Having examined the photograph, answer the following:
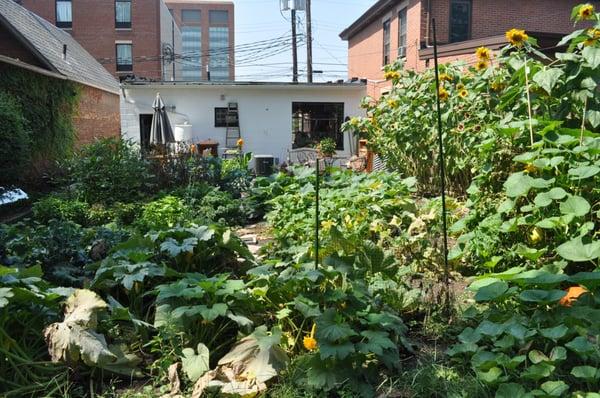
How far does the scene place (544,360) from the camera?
233cm

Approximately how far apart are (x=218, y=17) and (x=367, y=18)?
86773 millimetres

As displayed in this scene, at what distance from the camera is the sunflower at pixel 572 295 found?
2.77m

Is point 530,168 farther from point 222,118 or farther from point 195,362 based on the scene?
point 222,118

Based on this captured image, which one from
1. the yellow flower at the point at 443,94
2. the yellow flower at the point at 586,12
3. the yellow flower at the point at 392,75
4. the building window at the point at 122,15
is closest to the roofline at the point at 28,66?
the yellow flower at the point at 392,75

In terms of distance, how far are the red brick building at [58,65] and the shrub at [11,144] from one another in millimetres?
2590

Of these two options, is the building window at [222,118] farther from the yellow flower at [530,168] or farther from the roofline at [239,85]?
the yellow flower at [530,168]

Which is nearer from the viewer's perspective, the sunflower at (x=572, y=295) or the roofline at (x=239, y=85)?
the sunflower at (x=572, y=295)

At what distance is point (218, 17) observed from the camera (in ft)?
343

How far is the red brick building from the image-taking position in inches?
583

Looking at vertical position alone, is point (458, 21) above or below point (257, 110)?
above

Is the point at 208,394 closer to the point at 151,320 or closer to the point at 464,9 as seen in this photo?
the point at 151,320

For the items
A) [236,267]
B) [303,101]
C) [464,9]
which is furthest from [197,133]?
[236,267]

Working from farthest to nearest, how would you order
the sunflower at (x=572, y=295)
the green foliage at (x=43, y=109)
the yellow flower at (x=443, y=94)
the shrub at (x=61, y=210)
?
the green foliage at (x=43, y=109), the shrub at (x=61, y=210), the yellow flower at (x=443, y=94), the sunflower at (x=572, y=295)

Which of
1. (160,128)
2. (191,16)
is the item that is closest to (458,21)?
(160,128)
